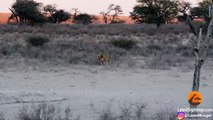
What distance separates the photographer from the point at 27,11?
192 ft

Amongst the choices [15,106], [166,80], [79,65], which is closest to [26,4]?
[79,65]

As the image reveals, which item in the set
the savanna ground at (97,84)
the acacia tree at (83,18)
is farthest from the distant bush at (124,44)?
the acacia tree at (83,18)

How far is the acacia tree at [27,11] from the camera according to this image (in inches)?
2312

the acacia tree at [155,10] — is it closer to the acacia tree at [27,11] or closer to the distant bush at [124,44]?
the acacia tree at [27,11]

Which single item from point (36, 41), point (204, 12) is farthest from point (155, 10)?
point (204, 12)

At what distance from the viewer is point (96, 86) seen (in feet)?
49.2

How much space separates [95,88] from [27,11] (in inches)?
1796

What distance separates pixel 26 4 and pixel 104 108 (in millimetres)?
Result: 49589

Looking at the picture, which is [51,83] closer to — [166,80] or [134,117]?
[166,80]

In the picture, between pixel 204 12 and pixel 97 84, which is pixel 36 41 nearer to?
pixel 204 12

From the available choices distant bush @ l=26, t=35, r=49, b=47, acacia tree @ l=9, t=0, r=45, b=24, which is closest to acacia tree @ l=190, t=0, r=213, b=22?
distant bush @ l=26, t=35, r=49, b=47

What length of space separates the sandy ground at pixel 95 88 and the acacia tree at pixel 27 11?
4066 cm

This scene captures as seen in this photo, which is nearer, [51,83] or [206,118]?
[206,118]

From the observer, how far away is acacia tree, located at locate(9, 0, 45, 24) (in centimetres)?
5872
